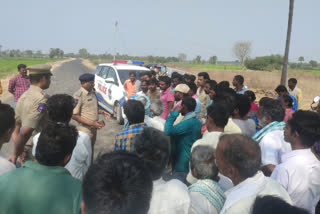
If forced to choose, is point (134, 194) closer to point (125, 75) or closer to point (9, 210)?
point (9, 210)

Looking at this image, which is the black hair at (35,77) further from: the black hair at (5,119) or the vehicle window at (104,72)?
the vehicle window at (104,72)

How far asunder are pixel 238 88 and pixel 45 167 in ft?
17.9

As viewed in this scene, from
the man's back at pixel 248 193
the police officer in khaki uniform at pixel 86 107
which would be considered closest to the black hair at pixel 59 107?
the police officer in khaki uniform at pixel 86 107

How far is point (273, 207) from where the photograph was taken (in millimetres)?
1041

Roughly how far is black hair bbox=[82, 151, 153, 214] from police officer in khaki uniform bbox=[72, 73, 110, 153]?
9.23 feet

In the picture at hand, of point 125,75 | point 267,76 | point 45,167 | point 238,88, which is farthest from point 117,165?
point 267,76

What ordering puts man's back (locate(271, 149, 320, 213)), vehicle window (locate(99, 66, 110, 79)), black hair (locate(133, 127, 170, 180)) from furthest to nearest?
vehicle window (locate(99, 66, 110, 79)) → man's back (locate(271, 149, 320, 213)) → black hair (locate(133, 127, 170, 180))

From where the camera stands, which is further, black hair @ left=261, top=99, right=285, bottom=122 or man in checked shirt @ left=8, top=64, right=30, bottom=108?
man in checked shirt @ left=8, top=64, right=30, bottom=108

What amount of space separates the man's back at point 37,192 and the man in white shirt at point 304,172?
1.64m

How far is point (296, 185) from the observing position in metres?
2.14

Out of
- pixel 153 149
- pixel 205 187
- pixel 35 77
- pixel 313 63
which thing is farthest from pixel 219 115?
pixel 313 63

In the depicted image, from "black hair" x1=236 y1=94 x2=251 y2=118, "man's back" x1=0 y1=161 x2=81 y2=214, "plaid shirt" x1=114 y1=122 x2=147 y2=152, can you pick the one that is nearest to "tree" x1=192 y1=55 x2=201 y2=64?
"black hair" x1=236 y1=94 x2=251 y2=118

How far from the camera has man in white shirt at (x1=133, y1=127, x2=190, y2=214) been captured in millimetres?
1597

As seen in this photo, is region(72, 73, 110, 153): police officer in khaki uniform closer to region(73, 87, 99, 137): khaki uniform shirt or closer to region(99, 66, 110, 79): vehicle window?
region(73, 87, 99, 137): khaki uniform shirt
